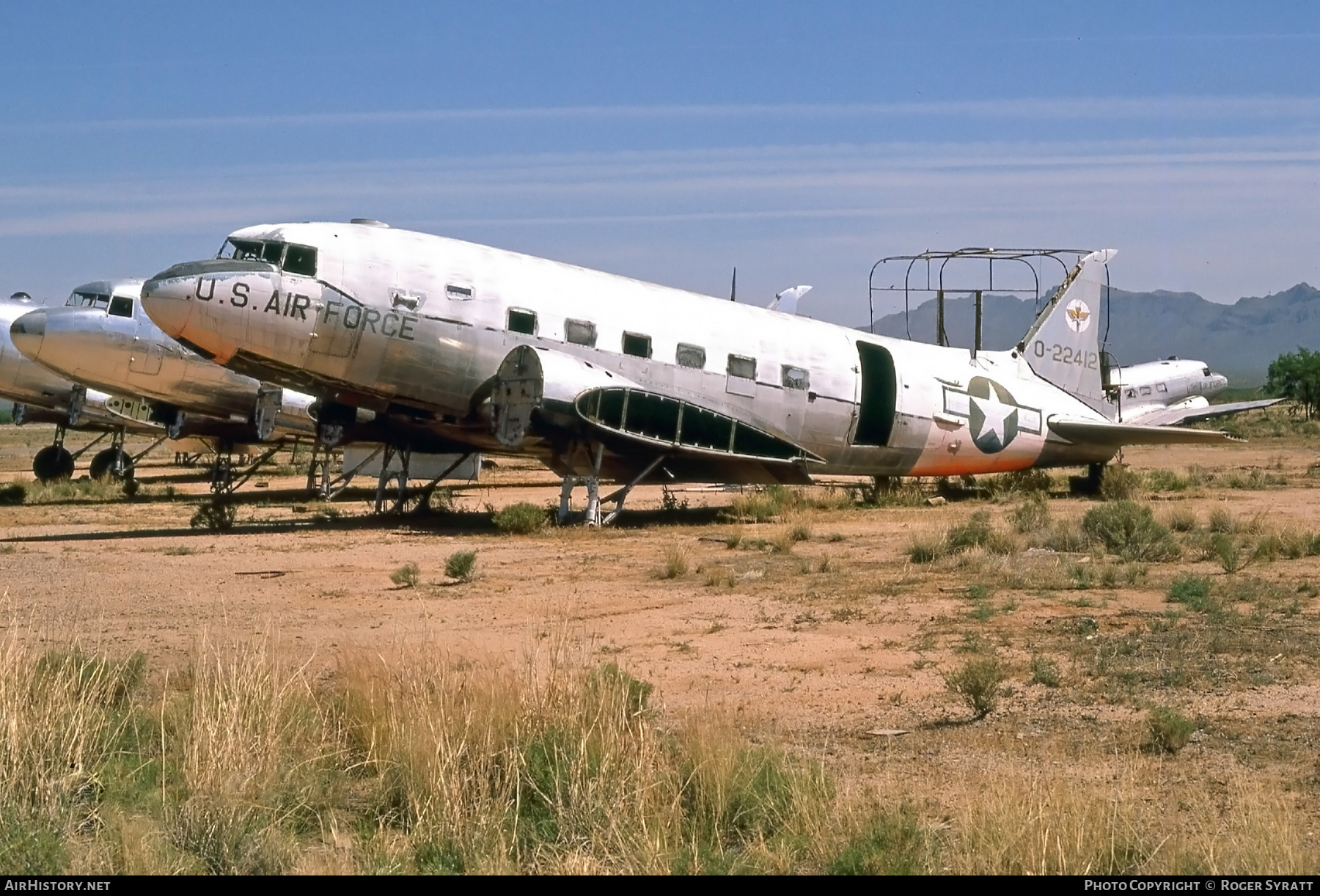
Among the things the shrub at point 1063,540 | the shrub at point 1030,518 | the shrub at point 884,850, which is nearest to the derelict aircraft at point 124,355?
the shrub at point 1030,518

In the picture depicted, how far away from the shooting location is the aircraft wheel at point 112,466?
109 ft

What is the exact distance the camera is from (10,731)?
24.8 feet

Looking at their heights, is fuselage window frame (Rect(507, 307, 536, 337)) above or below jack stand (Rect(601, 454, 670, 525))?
above

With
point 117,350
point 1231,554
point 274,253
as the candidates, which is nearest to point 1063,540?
point 1231,554

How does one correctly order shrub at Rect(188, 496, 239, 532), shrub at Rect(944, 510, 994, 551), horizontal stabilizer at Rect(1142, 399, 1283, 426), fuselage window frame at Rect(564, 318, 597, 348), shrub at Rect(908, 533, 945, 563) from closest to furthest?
shrub at Rect(908, 533, 945, 563)
shrub at Rect(944, 510, 994, 551)
shrub at Rect(188, 496, 239, 532)
fuselage window frame at Rect(564, 318, 597, 348)
horizontal stabilizer at Rect(1142, 399, 1283, 426)

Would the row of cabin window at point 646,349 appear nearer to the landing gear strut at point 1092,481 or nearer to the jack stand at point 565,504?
the jack stand at point 565,504

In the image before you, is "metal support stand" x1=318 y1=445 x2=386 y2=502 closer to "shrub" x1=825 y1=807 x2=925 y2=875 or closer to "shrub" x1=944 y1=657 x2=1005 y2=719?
"shrub" x1=944 y1=657 x2=1005 y2=719

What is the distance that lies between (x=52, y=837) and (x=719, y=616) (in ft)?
25.2

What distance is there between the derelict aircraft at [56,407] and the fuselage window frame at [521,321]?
13.4 meters

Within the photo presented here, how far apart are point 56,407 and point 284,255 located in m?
15.2

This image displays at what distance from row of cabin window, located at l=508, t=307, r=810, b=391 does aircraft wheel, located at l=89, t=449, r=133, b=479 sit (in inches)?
575

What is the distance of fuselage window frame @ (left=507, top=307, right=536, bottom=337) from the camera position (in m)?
21.9

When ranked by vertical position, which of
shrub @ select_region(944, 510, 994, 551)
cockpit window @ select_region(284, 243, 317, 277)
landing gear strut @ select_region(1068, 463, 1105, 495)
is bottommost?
shrub @ select_region(944, 510, 994, 551)

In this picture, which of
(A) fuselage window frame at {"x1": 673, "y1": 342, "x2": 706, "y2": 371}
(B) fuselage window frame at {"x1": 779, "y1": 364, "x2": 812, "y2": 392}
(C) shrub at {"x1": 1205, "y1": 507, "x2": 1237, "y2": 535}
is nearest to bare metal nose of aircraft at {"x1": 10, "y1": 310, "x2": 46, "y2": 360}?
(A) fuselage window frame at {"x1": 673, "y1": 342, "x2": 706, "y2": 371}
